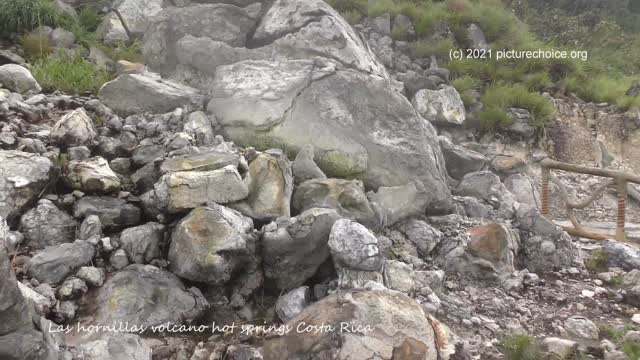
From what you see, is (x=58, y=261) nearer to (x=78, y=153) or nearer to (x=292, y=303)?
(x=78, y=153)

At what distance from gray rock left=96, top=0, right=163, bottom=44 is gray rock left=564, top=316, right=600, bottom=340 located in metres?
6.12

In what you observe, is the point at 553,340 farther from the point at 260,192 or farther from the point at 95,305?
the point at 95,305

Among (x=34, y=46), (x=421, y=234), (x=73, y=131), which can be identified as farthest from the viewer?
(x=34, y=46)

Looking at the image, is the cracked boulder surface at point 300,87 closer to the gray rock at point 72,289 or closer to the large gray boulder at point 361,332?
the large gray boulder at point 361,332

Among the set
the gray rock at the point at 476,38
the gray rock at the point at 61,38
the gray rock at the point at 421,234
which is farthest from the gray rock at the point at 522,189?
the gray rock at the point at 61,38

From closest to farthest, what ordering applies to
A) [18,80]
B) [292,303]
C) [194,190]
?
[292,303] → [194,190] → [18,80]

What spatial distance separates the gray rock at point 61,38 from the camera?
608 cm

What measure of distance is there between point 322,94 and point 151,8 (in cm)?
366

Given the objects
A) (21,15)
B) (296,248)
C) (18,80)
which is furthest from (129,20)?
(296,248)

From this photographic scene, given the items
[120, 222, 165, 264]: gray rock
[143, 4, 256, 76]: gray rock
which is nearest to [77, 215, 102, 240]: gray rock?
[120, 222, 165, 264]: gray rock

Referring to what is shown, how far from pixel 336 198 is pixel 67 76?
3.19 m

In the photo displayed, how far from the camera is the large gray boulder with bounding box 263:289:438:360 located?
2.50m

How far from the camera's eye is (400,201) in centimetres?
434

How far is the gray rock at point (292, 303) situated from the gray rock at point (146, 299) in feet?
1.62
